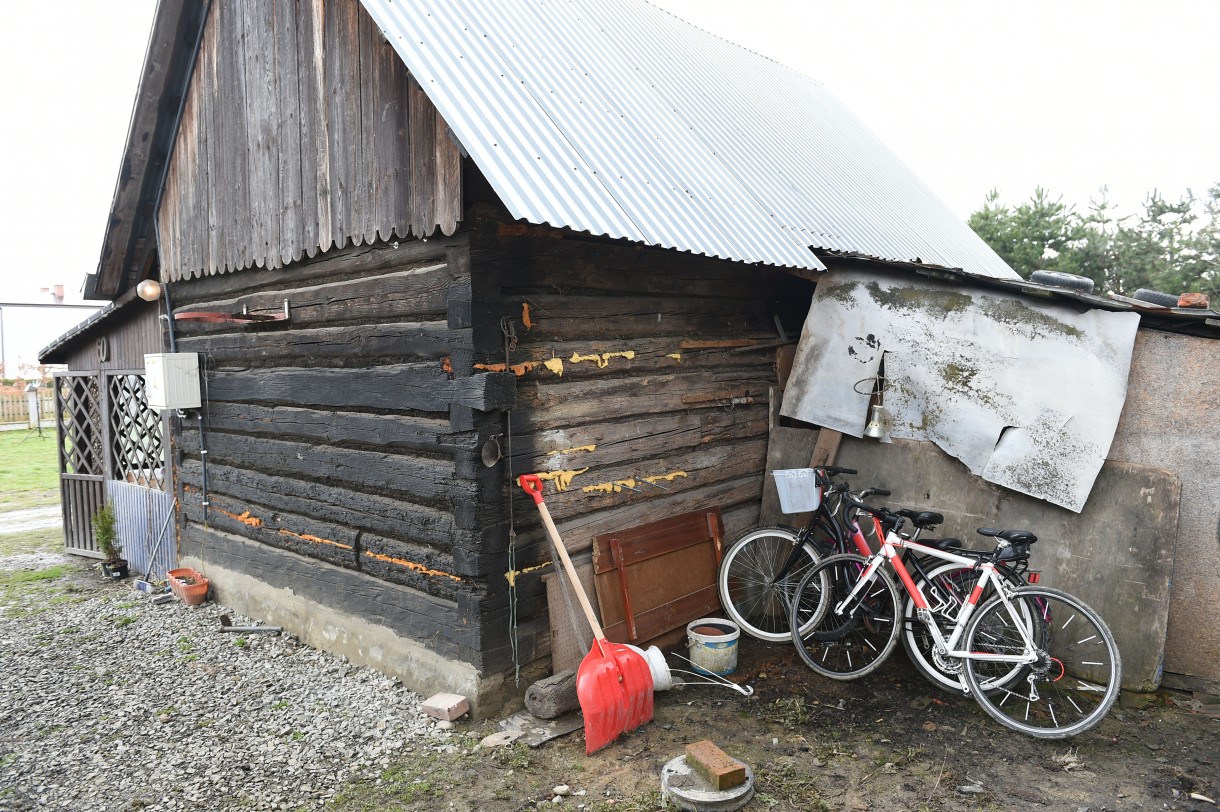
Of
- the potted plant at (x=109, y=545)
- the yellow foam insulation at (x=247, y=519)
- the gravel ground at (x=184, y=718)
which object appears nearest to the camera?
the gravel ground at (x=184, y=718)

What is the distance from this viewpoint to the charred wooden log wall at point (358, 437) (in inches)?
180

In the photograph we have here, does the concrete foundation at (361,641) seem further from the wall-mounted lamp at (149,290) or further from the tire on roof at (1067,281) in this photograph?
the tire on roof at (1067,281)

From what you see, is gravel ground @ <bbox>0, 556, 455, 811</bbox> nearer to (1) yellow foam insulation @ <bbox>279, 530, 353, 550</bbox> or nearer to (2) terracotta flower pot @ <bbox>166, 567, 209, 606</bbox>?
(2) terracotta flower pot @ <bbox>166, 567, 209, 606</bbox>

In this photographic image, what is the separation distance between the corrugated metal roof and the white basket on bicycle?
5.24ft

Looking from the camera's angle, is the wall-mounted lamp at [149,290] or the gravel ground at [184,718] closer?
the gravel ground at [184,718]

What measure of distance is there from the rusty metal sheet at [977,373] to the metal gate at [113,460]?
6.97 m

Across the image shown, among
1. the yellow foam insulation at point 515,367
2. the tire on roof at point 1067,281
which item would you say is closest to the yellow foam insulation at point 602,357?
the yellow foam insulation at point 515,367

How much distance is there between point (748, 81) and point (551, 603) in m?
7.88

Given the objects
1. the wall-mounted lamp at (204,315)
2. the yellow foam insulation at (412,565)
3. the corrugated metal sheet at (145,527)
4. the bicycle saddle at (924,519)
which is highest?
the wall-mounted lamp at (204,315)

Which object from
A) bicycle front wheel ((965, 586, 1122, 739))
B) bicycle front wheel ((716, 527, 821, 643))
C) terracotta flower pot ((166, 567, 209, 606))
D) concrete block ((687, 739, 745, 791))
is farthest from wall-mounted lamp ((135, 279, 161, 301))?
bicycle front wheel ((965, 586, 1122, 739))

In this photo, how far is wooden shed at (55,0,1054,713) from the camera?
4539 mm

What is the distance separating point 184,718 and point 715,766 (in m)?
3.52

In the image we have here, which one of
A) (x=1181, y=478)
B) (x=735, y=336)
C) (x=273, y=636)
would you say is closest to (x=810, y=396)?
(x=735, y=336)

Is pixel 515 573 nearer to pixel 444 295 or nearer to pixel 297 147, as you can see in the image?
pixel 444 295
